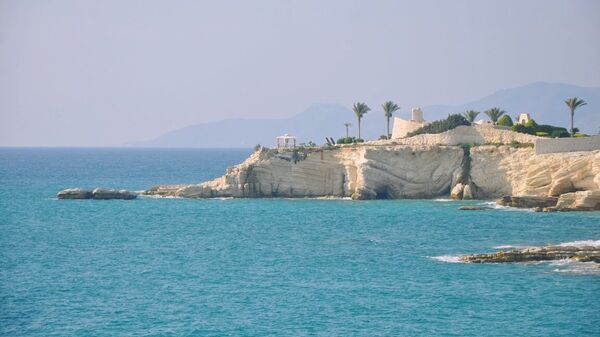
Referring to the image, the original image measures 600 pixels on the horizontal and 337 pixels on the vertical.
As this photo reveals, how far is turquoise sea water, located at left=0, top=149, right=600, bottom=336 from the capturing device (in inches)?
1479

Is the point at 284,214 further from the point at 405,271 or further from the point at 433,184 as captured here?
the point at 405,271

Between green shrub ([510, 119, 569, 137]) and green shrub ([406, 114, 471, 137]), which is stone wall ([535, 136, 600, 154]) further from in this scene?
green shrub ([406, 114, 471, 137])

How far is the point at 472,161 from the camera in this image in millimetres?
79500

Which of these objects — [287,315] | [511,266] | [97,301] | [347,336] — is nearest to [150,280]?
[97,301]

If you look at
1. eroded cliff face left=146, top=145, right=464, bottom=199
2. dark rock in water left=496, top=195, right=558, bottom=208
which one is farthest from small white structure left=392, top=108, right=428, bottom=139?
dark rock in water left=496, top=195, right=558, bottom=208

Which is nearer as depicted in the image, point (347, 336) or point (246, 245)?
point (347, 336)

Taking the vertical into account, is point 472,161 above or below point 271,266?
above

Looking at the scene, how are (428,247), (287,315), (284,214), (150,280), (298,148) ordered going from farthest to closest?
(298,148) < (284,214) < (428,247) < (150,280) < (287,315)

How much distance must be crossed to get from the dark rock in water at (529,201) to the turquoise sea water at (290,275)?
2.66 meters

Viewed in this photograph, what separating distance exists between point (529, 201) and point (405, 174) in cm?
1203

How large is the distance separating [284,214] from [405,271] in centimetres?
2555

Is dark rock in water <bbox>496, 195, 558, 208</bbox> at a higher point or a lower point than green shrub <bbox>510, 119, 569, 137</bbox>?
lower

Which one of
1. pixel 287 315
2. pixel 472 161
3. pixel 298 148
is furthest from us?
pixel 298 148

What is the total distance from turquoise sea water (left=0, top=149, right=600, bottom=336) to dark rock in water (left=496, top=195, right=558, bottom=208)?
8.74ft
